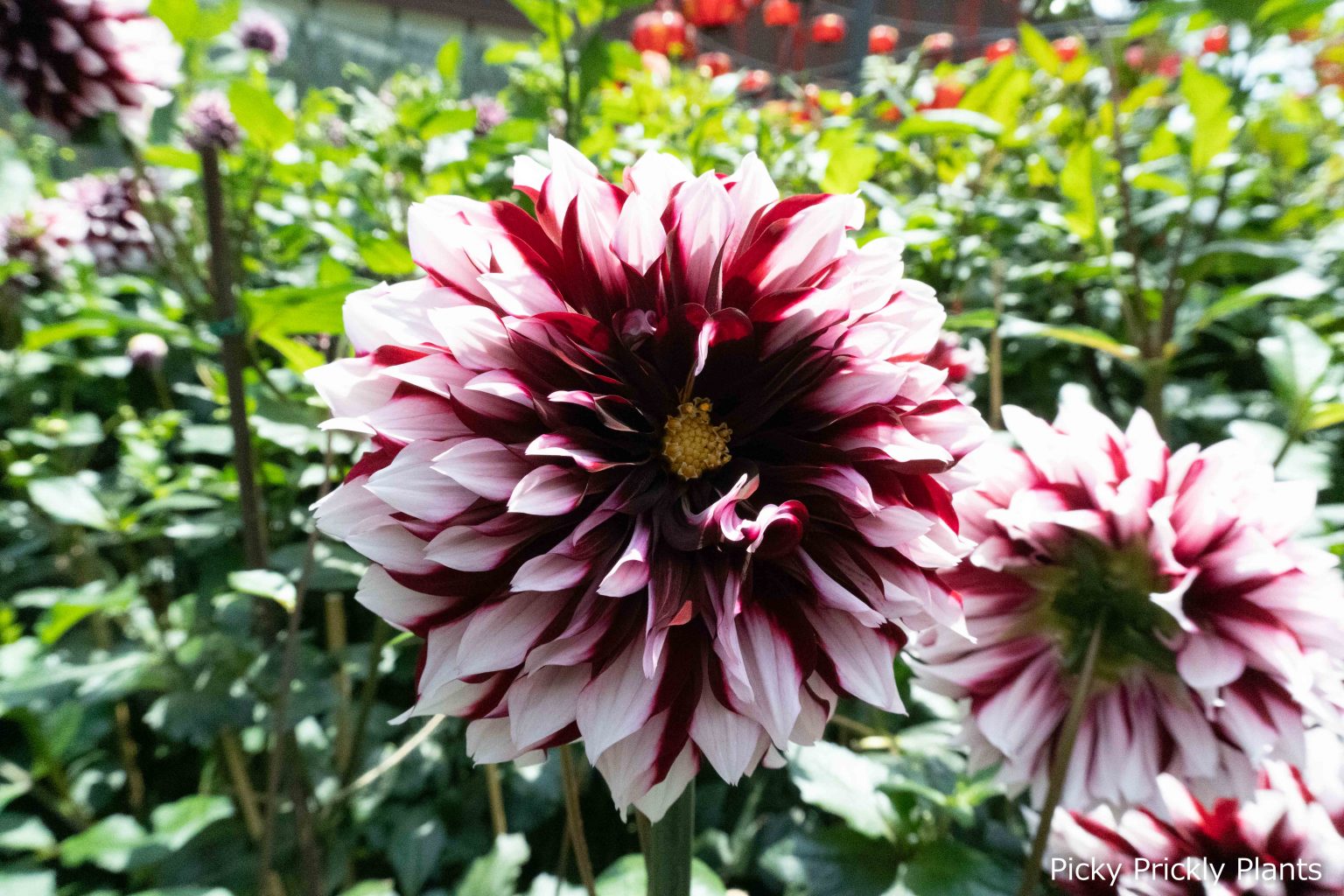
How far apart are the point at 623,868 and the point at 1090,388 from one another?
0.84 m

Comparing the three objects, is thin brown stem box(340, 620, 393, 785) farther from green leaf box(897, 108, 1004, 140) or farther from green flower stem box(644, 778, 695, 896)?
green leaf box(897, 108, 1004, 140)

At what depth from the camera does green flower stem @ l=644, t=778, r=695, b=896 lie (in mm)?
327

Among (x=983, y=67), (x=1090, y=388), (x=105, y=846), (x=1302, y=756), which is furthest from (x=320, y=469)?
(x=983, y=67)

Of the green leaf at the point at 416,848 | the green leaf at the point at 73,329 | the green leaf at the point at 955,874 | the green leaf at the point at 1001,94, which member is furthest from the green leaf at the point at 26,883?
the green leaf at the point at 1001,94

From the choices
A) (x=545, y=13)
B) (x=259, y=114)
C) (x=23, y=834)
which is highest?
(x=545, y=13)

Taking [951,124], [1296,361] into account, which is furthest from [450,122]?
[1296,361]

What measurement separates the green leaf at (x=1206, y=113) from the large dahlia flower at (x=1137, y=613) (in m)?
0.50

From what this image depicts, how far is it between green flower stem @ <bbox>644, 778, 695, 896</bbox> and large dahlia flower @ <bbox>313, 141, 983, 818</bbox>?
31 mm

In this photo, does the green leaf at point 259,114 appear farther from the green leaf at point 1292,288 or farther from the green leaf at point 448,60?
the green leaf at point 1292,288

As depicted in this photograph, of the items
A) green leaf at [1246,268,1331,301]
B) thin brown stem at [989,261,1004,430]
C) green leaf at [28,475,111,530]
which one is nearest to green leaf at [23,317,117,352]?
green leaf at [28,475,111,530]

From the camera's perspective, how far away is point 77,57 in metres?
0.61

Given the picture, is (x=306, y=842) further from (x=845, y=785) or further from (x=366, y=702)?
(x=845, y=785)

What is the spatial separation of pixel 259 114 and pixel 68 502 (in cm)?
41

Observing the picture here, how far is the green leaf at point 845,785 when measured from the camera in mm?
545
